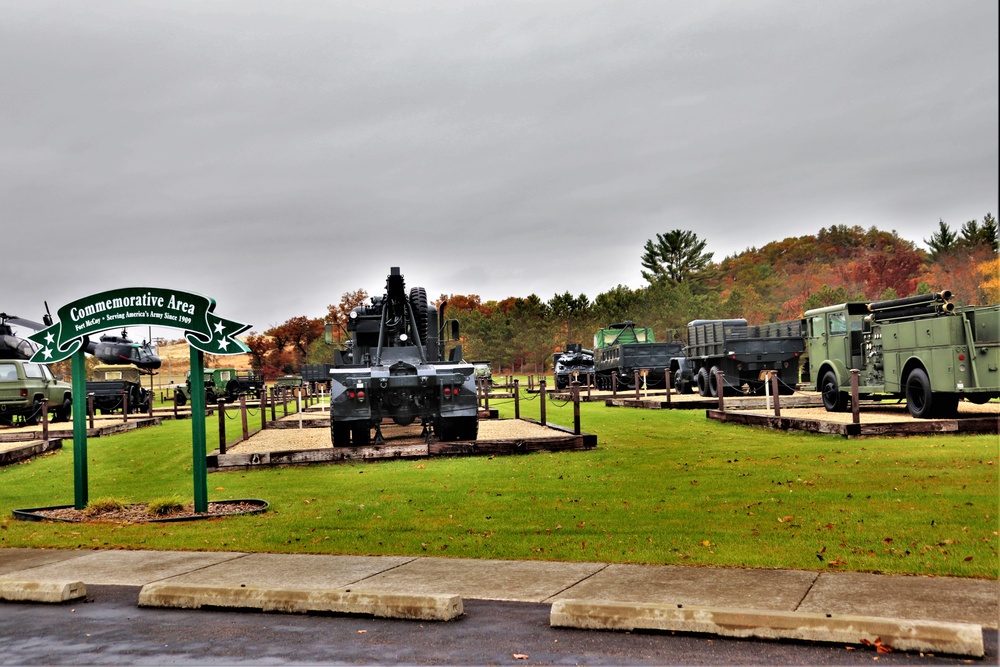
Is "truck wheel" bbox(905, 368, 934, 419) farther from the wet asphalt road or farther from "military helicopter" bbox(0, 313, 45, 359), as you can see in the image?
"military helicopter" bbox(0, 313, 45, 359)

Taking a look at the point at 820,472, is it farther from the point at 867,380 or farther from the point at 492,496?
the point at 867,380

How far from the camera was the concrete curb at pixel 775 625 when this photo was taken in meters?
5.56

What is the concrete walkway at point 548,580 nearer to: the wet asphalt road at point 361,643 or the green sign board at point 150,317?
the wet asphalt road at point 361,643

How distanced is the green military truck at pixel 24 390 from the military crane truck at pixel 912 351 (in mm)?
20938

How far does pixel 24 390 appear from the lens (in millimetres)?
28984

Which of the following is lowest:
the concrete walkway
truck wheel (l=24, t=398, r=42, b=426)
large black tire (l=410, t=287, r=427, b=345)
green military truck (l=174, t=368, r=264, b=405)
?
the concrete walkway

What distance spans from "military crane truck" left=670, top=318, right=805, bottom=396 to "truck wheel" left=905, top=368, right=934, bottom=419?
972 centimetres

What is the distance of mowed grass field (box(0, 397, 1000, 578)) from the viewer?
337 inches

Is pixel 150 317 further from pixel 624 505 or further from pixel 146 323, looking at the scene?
pixel 624 505

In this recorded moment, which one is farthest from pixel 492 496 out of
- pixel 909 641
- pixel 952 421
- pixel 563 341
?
pixel 563 341

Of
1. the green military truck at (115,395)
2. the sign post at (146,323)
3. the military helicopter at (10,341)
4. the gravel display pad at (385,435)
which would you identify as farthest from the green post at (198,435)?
the military helicopter at (10,341)

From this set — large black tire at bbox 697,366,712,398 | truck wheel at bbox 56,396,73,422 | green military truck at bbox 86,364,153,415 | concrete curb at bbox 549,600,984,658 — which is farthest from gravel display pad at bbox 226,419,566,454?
green military truck at bbox 86,364,153,415

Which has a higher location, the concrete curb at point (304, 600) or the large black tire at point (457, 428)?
the large black tire at point (457, 428)

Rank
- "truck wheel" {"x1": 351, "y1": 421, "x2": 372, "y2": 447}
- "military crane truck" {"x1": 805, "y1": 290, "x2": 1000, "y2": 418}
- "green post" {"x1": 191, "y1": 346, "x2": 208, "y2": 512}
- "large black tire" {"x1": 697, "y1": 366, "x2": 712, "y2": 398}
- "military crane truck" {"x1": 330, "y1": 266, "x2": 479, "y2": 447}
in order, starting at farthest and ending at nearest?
"large black tire" {"x1": 697, "y1": 366, "x2": 712, "y2": 398} < "military crane truck" {"x1": 805, "y1": 290, "x2": 1000, "y2": 418} < "truck wheel" {"x1": 351, "y1": 421, "x2": 372, "y2": 447} < "military crane truck" {"x1": 330, "y1": 266, "x2": 479, "y2": 447} < "green post" {"x1": 191, "y1": 346, "x2": 208, "y2": 512}
